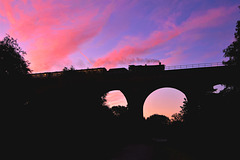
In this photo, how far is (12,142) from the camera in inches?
218

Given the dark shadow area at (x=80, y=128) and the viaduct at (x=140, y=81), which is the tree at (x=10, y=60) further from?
the dark shadow area at (x=80, y=128)

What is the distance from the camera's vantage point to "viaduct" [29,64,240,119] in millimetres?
17344

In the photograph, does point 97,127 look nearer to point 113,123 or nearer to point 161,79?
point 113,123

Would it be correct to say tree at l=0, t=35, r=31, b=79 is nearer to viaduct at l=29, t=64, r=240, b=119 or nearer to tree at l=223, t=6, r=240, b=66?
viaduct at l=29, t=64, r=240, b=119

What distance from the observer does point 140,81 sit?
759 inches

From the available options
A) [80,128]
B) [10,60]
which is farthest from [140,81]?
[10,60]

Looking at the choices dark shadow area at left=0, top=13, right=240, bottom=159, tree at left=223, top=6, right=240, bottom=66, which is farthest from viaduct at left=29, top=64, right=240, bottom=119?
dark shadow area at left=0, top=13, right=240, bottom=159

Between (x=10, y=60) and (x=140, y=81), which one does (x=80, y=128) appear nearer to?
(x=140, y=81)

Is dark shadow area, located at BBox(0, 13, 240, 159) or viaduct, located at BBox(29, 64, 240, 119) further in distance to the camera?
viaduct, located at BBox(29, 64, 240, 119)

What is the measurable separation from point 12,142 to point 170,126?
46.3 feet

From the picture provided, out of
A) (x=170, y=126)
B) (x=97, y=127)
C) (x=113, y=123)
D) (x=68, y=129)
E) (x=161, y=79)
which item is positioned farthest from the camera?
(x=161, y=79)

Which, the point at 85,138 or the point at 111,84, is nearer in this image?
the point at 85,138

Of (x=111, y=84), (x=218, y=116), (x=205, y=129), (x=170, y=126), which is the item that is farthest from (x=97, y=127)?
(x=111, y=84)

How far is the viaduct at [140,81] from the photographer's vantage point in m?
17.3
